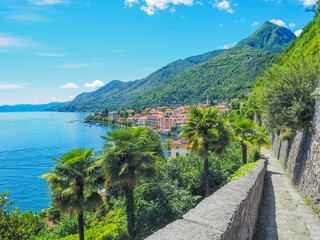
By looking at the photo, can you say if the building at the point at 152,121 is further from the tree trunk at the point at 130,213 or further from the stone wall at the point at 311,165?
the stone wall at the point at 311,165

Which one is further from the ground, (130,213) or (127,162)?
(127,162)

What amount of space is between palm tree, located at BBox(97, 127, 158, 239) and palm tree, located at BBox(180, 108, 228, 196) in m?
2.88

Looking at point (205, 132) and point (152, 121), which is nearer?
point (205, 132)

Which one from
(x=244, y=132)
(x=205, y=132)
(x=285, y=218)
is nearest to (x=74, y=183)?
(x=205, y=132)

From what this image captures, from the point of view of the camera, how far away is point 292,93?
8.88 meters

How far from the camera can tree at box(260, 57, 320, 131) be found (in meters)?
8.36

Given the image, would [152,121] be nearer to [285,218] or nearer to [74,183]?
[74,183]

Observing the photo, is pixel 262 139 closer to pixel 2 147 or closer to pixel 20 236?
pixel 20 236

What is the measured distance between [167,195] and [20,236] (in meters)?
6.48

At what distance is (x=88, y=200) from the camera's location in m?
9.87

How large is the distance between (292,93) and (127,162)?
8.31 m

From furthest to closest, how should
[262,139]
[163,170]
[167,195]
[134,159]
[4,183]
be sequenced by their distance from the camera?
[4,183]
[262,139]
[163,170]
[167,195]
[134,159]

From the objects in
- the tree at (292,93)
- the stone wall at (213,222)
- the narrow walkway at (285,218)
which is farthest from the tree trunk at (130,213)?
the tree at (292,93)

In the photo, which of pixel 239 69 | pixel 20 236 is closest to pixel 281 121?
pixel 20 236
